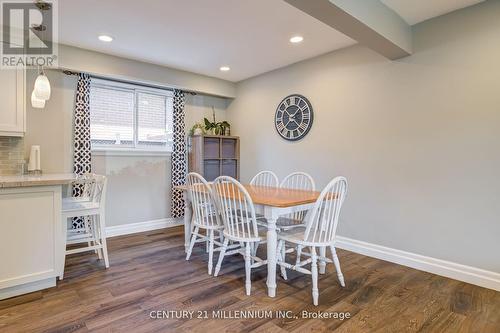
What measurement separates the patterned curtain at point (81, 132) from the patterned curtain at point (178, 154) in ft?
3.97

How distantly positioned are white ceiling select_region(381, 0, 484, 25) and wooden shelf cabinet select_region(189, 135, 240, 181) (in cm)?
294

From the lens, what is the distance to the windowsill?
12.3ft

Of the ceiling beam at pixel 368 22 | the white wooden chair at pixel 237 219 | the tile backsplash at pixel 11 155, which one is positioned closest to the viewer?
the ceiling beam at pixel 368 22

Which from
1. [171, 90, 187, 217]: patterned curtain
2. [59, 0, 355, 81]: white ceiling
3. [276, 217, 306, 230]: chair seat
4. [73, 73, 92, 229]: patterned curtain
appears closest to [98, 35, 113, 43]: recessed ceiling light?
[59, 0, 355, 81]: white ceiling

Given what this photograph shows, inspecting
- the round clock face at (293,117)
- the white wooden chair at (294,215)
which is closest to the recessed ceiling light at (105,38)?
the round clock face at (293,117)

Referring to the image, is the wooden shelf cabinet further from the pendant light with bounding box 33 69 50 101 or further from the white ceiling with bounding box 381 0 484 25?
the white ceiling with bounding box 381 0 484 25

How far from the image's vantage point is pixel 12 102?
2.71 meters

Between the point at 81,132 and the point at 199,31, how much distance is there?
198cm

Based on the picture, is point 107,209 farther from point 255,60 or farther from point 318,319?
point 318,319

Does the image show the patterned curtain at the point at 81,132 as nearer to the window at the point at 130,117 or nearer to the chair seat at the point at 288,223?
the window at the point at 130,117

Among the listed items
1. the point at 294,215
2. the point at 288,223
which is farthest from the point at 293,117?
the point at 288,223

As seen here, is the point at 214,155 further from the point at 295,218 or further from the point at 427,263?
the point at 427,263

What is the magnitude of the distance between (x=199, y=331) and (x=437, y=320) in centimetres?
164

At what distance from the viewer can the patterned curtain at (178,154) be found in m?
4.37
